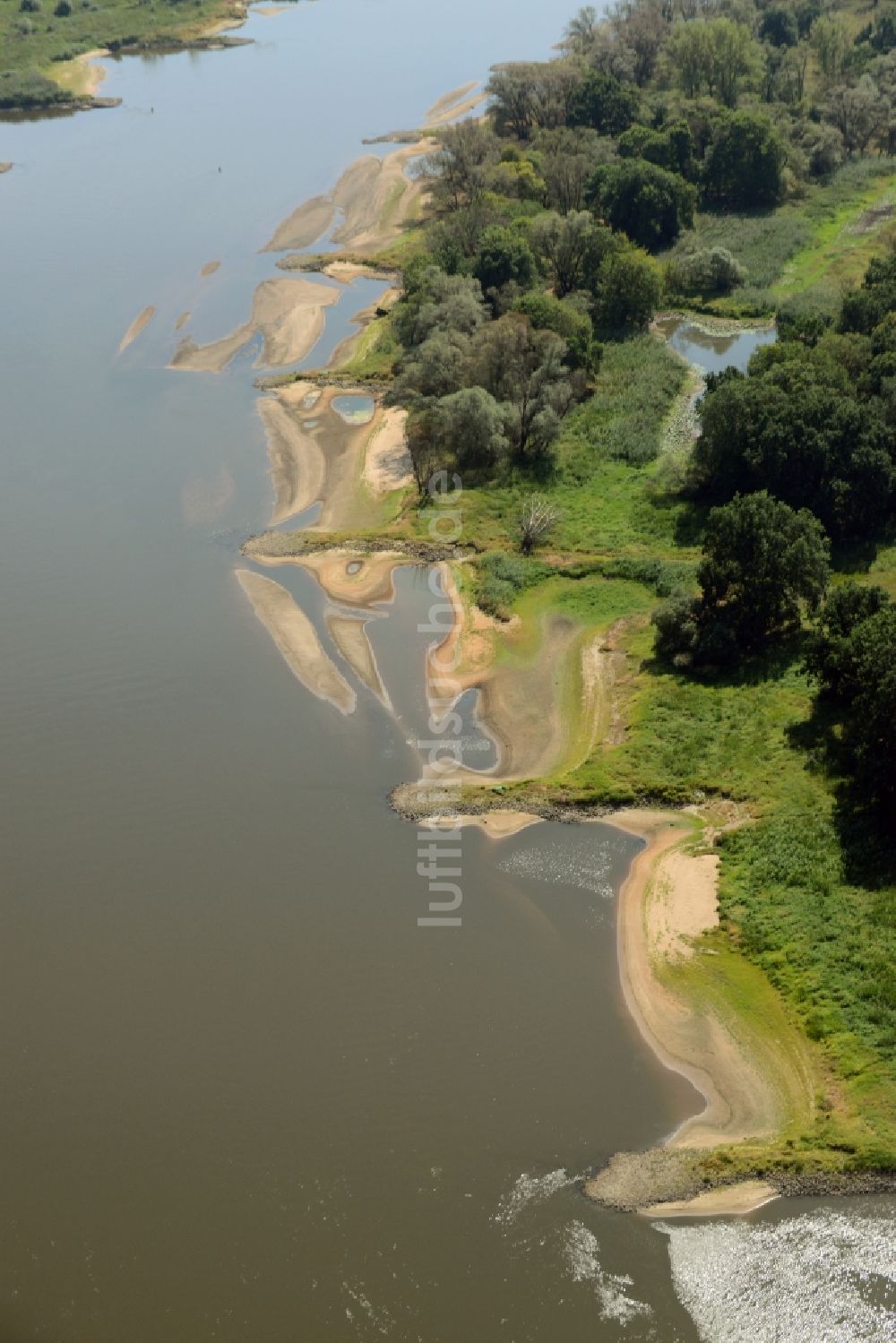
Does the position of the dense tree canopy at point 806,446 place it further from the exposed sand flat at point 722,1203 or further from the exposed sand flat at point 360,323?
the exposed sand flat at point 722,1203

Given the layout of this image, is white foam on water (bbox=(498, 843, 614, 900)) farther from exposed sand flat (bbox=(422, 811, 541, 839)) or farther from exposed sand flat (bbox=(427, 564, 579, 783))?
exposed sand flat (bbox=(427, 564, 579, 783))

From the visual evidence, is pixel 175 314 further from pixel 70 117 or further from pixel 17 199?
pixel 70 117

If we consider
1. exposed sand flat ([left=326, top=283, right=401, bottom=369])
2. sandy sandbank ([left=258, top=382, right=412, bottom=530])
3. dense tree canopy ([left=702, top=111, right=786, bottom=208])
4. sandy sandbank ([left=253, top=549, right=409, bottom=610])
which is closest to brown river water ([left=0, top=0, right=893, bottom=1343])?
sandy sandbank ([left=253, top=549, right=409, bottom=610])

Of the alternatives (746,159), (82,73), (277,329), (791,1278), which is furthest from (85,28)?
(791,1278)

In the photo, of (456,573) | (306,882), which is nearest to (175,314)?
(456,573)

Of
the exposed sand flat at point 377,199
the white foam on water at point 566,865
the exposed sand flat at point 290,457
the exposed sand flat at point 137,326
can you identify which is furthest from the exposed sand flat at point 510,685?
the exposed sand flat at point 377,199

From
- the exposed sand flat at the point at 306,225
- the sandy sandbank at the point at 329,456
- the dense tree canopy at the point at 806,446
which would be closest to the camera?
the dense tree canopy at the point at 806,446
